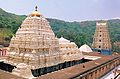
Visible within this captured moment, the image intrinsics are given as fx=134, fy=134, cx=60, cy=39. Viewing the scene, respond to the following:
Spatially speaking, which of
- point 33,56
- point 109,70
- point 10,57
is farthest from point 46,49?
point 109,70

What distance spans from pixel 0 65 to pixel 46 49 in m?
8.22

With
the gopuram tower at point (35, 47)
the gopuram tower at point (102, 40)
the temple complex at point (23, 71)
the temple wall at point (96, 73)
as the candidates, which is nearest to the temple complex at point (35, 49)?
the gopuram tower at point (35, 47)

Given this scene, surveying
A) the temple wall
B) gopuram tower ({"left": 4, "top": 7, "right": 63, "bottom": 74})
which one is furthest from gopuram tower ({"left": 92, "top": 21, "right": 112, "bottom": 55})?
gopuram tower ({"left": 4, "top": 7, "right": 63, "bottom": 74})

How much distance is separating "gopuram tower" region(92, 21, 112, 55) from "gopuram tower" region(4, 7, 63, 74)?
21453 mm

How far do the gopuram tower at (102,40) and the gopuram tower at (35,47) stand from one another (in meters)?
21.5

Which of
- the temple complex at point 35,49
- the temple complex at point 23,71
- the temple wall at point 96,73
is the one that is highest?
the temple complex at point 35,49

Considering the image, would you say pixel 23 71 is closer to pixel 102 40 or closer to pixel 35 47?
pixel 35 47

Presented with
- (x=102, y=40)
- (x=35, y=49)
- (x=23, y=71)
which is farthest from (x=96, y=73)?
(x=102, y=40)

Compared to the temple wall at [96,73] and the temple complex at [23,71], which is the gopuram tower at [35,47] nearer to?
the temple complex at [23,71]

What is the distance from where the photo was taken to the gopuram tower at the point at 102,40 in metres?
37.2

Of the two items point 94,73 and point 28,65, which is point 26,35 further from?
point 94,73

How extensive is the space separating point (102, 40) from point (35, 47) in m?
25.8

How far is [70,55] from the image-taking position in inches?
902

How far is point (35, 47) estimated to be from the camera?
1647cm
